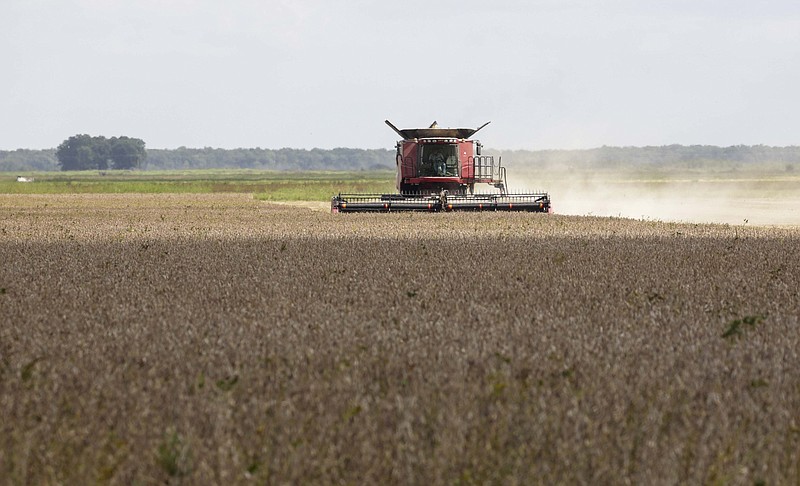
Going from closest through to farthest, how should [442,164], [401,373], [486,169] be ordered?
[401,373]
[442,164]
[486,169]

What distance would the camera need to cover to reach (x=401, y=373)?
6.70 metres

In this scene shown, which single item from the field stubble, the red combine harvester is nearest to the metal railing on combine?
the red combine harvester

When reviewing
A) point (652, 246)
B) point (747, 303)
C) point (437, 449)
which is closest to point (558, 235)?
point (652, 246)

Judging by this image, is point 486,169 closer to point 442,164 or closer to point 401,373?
point 442,164

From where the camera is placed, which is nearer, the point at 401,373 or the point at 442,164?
the point at 401,373

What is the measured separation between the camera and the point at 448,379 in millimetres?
6523

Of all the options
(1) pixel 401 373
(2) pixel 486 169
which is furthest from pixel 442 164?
(1) pixel 401 373

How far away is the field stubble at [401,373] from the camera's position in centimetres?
491

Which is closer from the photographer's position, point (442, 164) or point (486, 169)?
Result: point (442, 164)

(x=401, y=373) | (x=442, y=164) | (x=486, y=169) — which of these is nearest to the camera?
(x=401, y=373)

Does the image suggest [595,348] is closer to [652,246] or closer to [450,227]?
[652,246]

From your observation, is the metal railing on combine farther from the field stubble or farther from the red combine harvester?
the field stubble

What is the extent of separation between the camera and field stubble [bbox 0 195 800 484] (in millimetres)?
4914

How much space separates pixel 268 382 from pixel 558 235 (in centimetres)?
1438
